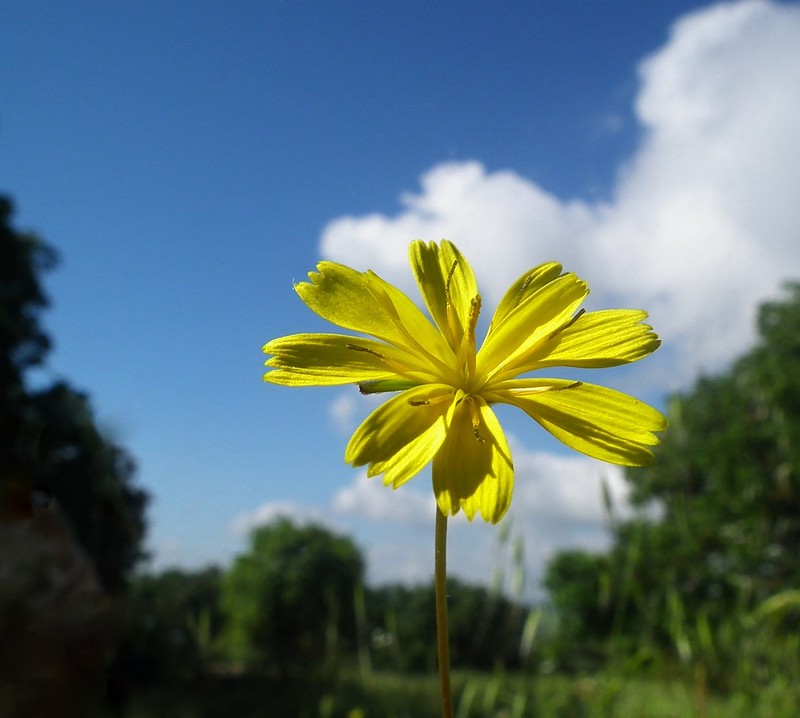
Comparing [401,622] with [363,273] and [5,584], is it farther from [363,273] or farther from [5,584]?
[363,273]

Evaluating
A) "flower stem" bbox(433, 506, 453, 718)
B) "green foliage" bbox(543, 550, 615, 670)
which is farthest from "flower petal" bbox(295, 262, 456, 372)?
"green foliage" bbox(543, 550, 615, 670)

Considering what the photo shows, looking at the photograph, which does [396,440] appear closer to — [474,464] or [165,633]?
[474,464]

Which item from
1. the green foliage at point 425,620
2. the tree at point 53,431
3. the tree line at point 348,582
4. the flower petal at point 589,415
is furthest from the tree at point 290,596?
the flower petal at point 589,415

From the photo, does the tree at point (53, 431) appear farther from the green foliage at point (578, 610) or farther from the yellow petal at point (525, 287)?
the green foliage at point (578, 610)

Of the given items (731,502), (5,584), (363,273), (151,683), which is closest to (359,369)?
(363,273)

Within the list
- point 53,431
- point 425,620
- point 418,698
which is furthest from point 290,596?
point 53,431
